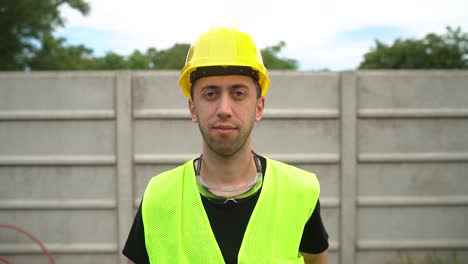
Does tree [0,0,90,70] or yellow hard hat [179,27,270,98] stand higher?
tree [0,0,90,70]

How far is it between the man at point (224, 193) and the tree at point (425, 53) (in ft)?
77.4

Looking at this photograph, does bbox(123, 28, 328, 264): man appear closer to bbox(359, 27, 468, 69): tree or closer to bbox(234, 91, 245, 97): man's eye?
bbox(234, 91, 245, 97): man's eye

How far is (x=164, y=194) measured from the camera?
60.9 inches

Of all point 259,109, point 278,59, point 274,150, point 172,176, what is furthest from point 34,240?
point 278,59

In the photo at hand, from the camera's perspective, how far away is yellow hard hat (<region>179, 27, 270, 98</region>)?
1.44m

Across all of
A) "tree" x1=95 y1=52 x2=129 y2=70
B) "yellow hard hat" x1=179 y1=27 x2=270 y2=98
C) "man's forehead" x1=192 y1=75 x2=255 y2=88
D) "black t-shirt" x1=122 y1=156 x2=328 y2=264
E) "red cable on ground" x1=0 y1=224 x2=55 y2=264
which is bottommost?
"red cable on ground" x1=0 y1=224 x2=55 y2=264

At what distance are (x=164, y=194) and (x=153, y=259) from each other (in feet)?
0.68

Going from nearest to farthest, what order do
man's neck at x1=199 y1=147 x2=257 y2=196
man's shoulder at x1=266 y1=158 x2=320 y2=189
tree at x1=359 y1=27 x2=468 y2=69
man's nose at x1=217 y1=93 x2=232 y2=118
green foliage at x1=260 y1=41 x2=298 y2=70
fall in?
man's nose at x1=217 y1=93 x2=232 y2=118, man's neck at x1=199 y1=147 x2=257 y2=196, man's shoulder at x1=266 y1=158 x2=320 y2=189, tree at x1=359 y1=27 x2=468 y2=69, green foliage at x1=260 y1=41 x2=298 y2=70

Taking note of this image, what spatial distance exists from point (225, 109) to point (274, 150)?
2706 mm

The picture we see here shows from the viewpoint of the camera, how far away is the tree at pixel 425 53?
23895 mm

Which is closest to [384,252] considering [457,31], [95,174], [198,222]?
[95,174]

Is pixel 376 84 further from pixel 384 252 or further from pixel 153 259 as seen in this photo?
pixel 153 259

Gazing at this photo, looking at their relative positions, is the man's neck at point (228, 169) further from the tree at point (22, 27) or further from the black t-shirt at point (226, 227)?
the tree at point (22, 27)

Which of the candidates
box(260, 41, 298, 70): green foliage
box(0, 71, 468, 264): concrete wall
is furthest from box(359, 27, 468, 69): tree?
box(0, 71, 468, 264): concrete wall
